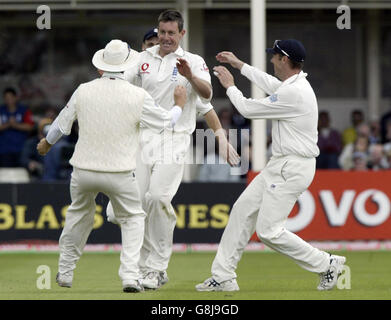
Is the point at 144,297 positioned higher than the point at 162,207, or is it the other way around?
the point at 162,207

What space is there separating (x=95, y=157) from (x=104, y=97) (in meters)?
0.49

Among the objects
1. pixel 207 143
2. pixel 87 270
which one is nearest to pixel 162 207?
pixel 87 270

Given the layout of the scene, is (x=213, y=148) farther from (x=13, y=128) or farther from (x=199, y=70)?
(x=199, y=70)

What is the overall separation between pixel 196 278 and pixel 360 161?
5744 millimetres

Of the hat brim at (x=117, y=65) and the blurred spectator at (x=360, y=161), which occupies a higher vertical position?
the hat brim at (x=117, y=65)

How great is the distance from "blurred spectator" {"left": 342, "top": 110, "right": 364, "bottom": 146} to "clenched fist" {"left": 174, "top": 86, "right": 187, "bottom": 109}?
364 inches

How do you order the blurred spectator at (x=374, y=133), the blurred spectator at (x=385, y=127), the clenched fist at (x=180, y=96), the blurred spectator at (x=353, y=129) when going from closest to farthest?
the clenched fist at (x=180, y=96)
the blurred spectator at (x=374, y=133)
the blurred spectator at (x=385, y=127)
the blurred spectator at (x=353, y=129)

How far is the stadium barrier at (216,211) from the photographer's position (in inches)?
587

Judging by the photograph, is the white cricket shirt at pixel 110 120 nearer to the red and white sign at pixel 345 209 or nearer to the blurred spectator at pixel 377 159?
the red and white sign at pixel 345 209

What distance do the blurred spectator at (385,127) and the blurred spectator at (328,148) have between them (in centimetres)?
75

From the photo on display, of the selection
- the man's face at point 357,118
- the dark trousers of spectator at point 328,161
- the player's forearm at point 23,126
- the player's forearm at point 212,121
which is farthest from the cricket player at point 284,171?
the man's face at point 357,118

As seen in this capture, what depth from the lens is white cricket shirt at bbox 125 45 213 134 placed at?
966 cm

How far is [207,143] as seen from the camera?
53.3 feet

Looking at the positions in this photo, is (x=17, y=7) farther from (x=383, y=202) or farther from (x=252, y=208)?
(x=252, y=208)
